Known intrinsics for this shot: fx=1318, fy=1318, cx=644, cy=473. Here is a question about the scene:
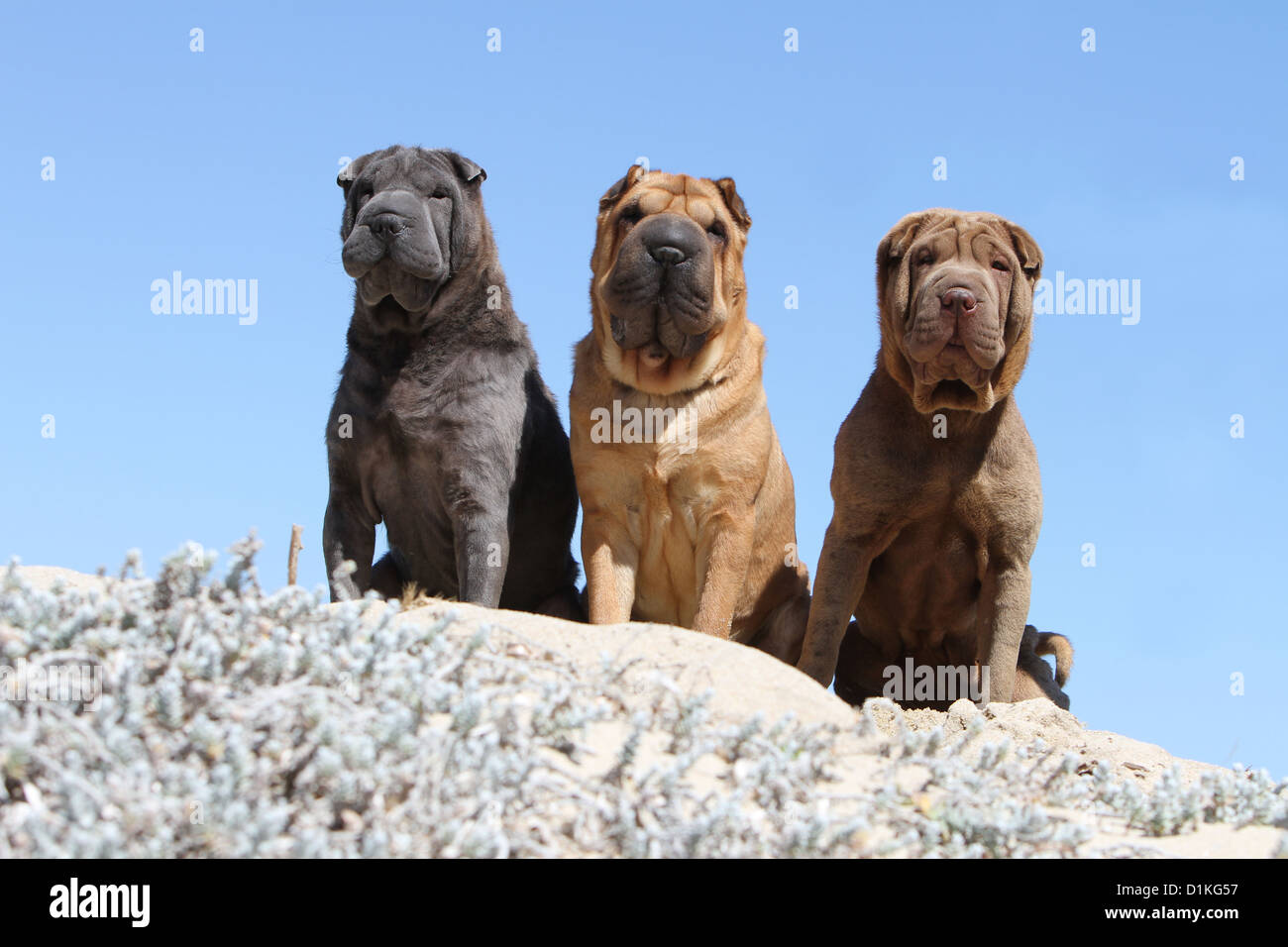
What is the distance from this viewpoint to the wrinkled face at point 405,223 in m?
A: 6.99

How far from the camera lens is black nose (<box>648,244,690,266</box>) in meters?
6.62

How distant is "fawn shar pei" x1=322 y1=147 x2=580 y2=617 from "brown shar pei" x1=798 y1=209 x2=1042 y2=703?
1.70 m

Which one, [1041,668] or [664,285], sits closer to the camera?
[664,285]

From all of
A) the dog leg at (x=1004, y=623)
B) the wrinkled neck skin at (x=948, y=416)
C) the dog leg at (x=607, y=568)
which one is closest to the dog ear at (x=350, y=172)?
the dog leg at (x=607, y=568)

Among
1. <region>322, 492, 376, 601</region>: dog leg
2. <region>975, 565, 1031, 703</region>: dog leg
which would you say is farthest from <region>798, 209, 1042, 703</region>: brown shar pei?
<region>322, 492, 376, 601</region>: dog leg

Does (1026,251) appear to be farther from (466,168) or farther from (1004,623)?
(466,168)

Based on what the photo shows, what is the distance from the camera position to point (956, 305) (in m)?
6.50

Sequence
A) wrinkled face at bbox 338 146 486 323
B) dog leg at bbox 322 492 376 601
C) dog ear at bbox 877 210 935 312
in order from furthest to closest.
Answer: dog leg at bbox 322 492 376 601 → dog ear at bbox 877 210 935 312 → wrinkled face at bbox 338 146 486 323

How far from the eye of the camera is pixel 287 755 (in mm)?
3297

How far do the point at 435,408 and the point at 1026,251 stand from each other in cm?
326

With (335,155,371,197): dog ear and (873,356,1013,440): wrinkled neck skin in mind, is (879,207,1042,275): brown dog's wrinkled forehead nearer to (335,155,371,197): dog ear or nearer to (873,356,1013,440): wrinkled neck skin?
(873,356,1013,440): wrinkled neck skin

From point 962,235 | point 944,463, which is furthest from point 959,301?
point 944,463

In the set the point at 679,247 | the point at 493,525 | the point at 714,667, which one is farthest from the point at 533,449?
the point at 714,667
